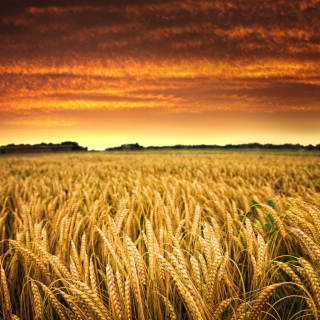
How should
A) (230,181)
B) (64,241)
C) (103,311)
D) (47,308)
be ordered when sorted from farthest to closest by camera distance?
1. (230,181)
2. (64,241)
3. (47,308)
4. (103,311)

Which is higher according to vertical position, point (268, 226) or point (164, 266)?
point (164, 266)

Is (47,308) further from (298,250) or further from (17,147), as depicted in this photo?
(17,147)

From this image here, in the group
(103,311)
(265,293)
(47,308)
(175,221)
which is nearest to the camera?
(265,293)

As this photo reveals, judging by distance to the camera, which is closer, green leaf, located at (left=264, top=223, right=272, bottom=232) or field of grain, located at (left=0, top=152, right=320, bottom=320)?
field of grain, located at (left=0, top=152, right=320, bottom=320)

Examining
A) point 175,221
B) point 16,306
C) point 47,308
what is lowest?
point 16,306

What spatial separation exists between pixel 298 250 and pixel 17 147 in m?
68.9

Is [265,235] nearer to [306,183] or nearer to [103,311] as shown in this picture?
[103,311]

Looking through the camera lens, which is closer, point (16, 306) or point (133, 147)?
point (16, 306)

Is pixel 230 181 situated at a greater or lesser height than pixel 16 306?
greater

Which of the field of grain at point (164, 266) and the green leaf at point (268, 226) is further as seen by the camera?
the green leaf at point (268, 226)

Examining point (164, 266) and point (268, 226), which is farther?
point (268, 226)

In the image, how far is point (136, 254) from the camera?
912 millimetres

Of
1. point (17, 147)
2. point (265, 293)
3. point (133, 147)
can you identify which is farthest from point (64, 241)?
point (17, 147)

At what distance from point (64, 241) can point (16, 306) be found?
36 cm
